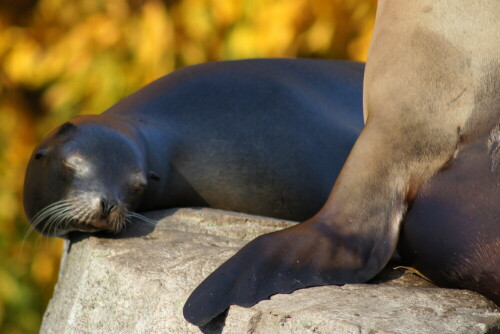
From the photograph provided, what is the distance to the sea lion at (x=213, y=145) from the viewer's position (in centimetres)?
429

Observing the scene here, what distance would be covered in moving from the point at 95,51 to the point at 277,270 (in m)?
3.97

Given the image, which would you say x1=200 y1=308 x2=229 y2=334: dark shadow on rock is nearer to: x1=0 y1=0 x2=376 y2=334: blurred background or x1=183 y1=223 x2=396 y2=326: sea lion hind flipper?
x1=183 y1=223 x2=396 y2=326: sea lion hind flipper

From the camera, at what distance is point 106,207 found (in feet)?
13.1

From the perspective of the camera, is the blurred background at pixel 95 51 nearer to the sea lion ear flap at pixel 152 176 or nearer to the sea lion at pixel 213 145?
the sea lion at pixel 213 145

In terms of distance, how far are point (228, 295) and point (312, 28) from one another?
3949mm

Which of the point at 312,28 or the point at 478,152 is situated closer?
the point at 478,152

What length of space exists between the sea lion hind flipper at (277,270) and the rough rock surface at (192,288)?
0.15 ft

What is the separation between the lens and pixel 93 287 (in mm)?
3404

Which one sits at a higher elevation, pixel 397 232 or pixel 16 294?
pixel 397 232

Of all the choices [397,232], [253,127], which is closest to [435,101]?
[397,232]

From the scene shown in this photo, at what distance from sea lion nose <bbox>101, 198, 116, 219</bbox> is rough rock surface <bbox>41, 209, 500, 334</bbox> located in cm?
11

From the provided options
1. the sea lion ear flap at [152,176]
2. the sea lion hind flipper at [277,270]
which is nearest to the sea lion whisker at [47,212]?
the sea lion ear flap at [152,176]

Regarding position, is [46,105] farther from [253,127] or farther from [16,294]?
[253,127]

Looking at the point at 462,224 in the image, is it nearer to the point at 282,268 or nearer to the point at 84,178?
the point at 282,268
